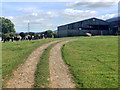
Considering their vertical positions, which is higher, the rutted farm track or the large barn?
the large barn

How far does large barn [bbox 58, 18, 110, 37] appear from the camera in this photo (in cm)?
6234

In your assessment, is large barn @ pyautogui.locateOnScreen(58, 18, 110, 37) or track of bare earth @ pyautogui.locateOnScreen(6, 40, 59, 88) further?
large barn @ pyautogui.locateOnScreen(58, 18, 110, 37)

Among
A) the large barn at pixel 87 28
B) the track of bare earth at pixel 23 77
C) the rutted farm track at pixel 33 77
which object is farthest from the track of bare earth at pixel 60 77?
the large barn at pixel 87 28

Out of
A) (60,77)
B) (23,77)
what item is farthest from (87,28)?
(23,77)

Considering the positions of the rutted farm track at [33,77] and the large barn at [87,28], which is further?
the large barn at [87,28]

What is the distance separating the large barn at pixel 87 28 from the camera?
205 feet

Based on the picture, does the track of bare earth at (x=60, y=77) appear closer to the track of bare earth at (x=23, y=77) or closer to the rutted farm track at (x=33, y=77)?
the rutted farm track at (x=33, y=77)

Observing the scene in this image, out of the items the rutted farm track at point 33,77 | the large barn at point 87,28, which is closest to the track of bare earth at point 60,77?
the rutted farm track at point 33,77

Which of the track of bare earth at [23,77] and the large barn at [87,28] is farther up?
the large barn at [87,28]

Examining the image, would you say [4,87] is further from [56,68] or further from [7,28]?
[7,28]

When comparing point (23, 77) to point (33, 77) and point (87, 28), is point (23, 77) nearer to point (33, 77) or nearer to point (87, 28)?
point (33, 77)

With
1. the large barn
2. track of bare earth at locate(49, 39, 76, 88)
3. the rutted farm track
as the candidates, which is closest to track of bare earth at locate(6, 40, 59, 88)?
the rutted farm track

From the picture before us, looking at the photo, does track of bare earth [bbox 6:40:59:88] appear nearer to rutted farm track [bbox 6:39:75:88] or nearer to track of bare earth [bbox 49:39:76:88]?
rutted farm track [bbox 6:39:75:88]

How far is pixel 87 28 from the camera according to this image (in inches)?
2532
